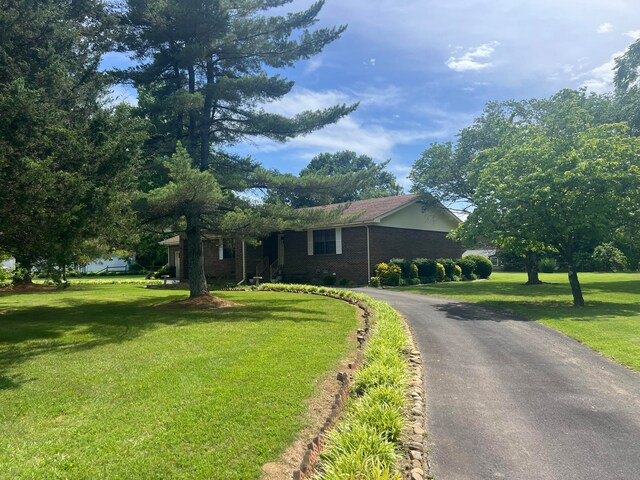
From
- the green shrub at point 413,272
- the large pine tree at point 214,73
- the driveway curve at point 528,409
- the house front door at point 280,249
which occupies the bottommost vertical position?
the driveway curve at point 528,409

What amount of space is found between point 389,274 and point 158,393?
17.7 meters

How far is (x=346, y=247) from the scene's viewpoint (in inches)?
952

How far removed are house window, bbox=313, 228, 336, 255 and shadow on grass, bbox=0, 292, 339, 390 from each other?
8343 mm

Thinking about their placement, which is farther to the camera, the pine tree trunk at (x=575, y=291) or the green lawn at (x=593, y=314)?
the pine tree trunk at (x=575, y=291)

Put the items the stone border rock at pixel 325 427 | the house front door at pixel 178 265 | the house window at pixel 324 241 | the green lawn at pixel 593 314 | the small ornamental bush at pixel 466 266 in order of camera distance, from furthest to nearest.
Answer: the house front door at pixel 178 265 → the small ornamental bush at pixel 466 266 → the house window at pixel 324 241 → the green lawn at pixel 593 314 → the stone border rock at pixel 325 427

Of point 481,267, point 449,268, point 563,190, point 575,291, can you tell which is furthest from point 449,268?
point 563,190

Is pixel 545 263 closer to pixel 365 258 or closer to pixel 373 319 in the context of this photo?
pixel 365 258

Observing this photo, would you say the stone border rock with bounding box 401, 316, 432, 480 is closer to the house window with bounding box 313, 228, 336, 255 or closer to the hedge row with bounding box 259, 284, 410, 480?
the hedge row with bounding box 259, 284, 410, 480

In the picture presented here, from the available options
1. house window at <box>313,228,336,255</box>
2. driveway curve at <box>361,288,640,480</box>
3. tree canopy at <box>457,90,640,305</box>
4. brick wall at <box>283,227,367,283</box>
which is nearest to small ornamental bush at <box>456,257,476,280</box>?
brick wall at <box>283,227,367,283</box>

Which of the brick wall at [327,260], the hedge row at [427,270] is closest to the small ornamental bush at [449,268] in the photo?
the hedge row at [427,270]

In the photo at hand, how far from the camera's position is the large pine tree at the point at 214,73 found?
1447cm

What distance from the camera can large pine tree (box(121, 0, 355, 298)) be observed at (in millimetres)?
14469

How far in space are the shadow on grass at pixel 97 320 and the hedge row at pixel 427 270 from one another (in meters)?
6.81

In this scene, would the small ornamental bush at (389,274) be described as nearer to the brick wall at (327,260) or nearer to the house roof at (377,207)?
the brick wall at (327,260)
